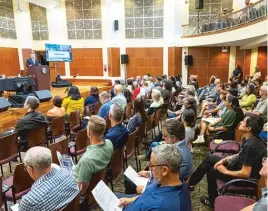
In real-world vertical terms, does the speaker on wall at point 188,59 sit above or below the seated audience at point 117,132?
above

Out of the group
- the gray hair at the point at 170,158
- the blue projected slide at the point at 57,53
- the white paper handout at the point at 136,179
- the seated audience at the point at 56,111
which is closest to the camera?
the gray hair at the point at 170,158

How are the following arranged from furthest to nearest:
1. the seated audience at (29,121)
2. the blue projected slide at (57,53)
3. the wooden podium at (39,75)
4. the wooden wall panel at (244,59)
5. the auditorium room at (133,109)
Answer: the wooden wall panel at (244,59) < the blue projected slide at (57,53) < the wooden podium at (39,75) < the seated audience at (29,121) < the auditorium room at (133,109)

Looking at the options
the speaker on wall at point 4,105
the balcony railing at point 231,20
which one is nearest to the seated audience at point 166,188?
the speaker on wall at point 4,105

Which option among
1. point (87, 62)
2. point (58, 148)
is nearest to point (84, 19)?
point (87, 62)

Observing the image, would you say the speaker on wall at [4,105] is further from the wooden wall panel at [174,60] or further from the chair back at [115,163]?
the wooden wall panel at [174,60]

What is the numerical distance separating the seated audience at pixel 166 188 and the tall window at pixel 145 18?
12.8 metres

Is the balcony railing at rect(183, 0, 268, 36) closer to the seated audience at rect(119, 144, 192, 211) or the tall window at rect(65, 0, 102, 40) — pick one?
the tall window at rect(65, 0, 102, 40)

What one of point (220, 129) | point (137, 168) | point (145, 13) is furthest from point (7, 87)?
point (145, 13)

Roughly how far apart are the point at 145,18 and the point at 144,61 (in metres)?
2.32

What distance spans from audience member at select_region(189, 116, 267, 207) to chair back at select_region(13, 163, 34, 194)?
1772mm

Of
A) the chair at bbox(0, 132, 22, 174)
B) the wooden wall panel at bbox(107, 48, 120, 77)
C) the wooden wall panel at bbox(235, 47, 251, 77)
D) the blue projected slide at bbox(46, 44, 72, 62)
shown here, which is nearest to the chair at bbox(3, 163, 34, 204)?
the chair at bbox(0, 132, 22, 174)

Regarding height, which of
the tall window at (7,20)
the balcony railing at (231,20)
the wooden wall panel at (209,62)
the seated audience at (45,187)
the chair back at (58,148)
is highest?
the tall window at (7,20)

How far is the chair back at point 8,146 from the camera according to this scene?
3.20 metres

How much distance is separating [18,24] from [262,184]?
14308mm
